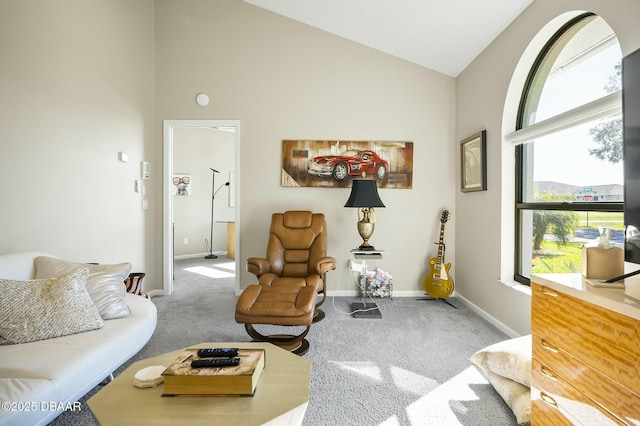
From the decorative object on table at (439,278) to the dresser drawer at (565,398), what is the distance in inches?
79.5

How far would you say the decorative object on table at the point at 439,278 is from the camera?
339 centimetres

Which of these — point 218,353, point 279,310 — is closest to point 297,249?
point 279,310

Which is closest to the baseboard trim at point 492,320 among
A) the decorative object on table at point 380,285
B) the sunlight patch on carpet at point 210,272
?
the decorative object on table at point 380,285

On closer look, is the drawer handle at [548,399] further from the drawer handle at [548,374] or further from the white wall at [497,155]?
the white wall at [497,155]

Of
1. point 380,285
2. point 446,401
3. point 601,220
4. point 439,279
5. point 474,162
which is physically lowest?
point 446,401

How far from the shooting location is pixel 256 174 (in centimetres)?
363

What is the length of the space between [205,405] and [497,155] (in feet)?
9.62

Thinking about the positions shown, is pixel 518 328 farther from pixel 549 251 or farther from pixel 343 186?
pixel 343 186

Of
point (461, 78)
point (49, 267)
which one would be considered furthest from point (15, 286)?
point (461, 78)

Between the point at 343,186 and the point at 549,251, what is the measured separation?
2058mm

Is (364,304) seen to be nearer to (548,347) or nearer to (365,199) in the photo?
(365,199)

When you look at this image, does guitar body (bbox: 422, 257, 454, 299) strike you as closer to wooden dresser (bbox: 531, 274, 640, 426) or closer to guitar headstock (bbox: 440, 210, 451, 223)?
guitar headstock (bbox: 440, 210, 451, 223)

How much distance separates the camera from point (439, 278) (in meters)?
3.40

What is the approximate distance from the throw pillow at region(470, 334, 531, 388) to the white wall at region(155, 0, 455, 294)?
196 cm
